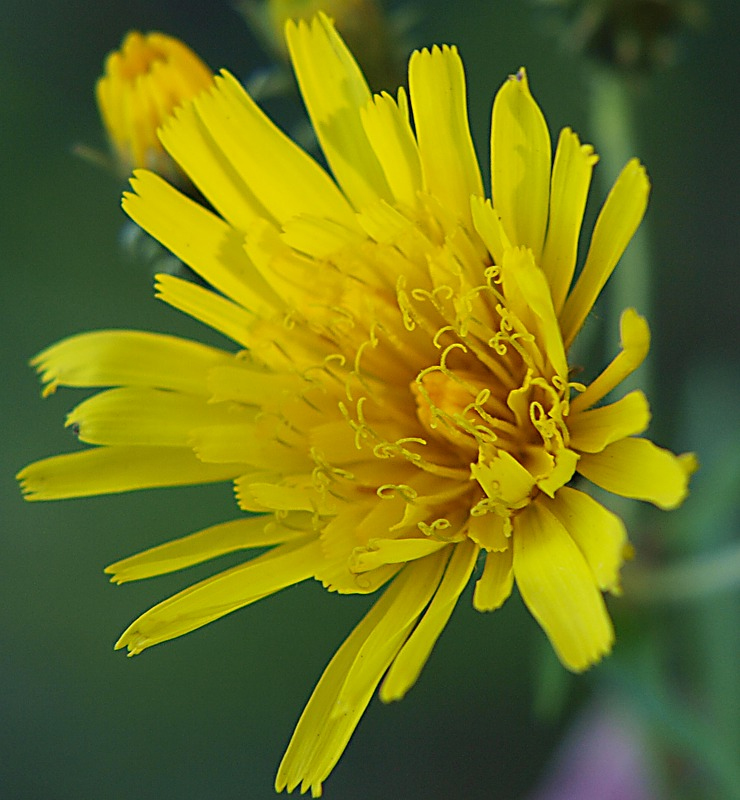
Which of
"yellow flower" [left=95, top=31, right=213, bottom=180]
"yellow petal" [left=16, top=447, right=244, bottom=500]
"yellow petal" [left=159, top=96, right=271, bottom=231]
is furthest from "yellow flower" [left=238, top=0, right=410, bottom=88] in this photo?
"yellow petal" [left=16, top=447, right=244, bottom=500]

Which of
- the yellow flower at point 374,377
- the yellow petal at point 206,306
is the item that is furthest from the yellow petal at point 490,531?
the yellow petal at point 206,306

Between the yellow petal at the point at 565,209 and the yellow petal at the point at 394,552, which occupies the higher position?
the yellow petal at the point at 565,209

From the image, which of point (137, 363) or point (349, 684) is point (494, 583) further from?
point (137, 363)

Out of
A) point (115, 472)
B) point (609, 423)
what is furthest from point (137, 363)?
point (609, 423)

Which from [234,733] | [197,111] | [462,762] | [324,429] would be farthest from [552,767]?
[197,111]

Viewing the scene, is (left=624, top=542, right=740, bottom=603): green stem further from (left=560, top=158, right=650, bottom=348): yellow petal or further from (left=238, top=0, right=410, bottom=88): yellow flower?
(left=238, top=0, right=410, bottom=88): yellow flower

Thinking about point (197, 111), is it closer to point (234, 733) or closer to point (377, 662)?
point (377, 662)

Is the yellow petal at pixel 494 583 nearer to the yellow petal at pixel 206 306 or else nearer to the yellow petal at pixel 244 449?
the yellow petal at pixel 244 449
